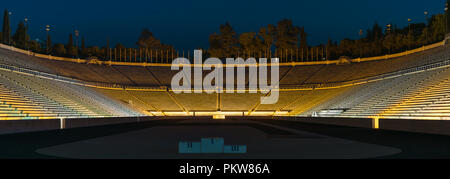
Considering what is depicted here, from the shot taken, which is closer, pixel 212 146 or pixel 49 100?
pixel 212 146

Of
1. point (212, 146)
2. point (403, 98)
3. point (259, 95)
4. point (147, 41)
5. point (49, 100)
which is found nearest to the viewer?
point (212, 146)

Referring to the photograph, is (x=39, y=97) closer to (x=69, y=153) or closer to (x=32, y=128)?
(x=32, y=128)

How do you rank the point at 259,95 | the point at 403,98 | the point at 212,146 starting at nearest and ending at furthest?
the point at 212,146 < the point at 403,98 < the point at 259,95

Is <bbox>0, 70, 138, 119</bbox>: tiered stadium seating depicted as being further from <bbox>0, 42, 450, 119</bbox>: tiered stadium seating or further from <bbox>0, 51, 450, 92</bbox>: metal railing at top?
<bbox>0, 51, 450, 92</bbox>: metal railing at top

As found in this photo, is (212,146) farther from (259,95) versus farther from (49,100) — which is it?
(259,95)

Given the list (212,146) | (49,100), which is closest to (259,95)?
(49,100)

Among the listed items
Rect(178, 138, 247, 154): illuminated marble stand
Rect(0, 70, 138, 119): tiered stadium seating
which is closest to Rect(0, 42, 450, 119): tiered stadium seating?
Rect(0, 70, 138, 119): tiered stadium seating

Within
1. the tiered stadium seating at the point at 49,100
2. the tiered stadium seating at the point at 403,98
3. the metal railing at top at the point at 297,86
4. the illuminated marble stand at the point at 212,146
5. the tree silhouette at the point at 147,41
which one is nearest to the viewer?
the illuminated marble stand at the point at 212,146

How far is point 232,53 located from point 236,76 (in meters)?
23.2

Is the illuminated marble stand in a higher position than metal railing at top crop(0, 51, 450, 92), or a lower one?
lower

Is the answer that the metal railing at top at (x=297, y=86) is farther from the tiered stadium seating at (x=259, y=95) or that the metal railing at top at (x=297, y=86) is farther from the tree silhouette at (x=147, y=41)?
the tree silhouette at (x=147, y=41)

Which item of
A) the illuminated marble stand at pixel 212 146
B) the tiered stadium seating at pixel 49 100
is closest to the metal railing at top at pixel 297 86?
the tiered stadium seating at pixel 49 100
